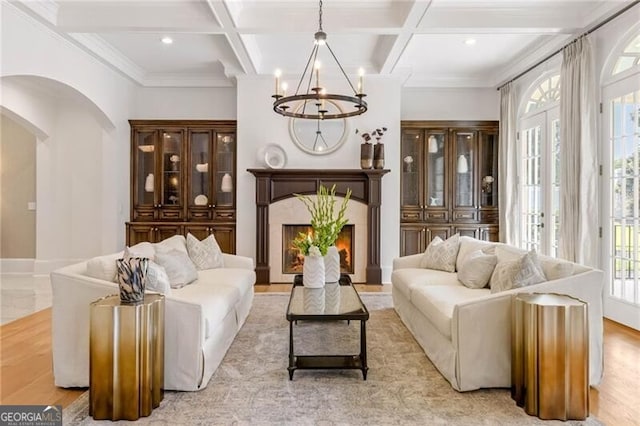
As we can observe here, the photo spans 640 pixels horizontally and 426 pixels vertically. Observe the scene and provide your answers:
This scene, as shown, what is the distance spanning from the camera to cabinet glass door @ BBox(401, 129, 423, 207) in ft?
22.3

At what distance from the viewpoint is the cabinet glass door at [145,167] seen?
267 inches

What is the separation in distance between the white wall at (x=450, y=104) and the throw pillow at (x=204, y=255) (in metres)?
4.19

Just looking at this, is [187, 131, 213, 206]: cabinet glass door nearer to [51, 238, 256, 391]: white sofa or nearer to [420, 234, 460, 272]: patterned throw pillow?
[420, 234, 460, 272]: patterned throw pillow

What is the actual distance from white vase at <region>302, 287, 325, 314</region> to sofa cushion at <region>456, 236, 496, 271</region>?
150 cm

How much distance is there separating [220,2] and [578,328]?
3.94 m

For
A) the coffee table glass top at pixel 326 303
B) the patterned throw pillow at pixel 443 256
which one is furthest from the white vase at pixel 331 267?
the patterned throw pillow at pixel 443 256

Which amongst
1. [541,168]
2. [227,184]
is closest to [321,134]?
[227,184]

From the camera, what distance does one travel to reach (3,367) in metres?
3.11

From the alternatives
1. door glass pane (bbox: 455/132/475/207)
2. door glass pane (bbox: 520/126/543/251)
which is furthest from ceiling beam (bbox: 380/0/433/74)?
door glass pane (bbox: 520/126/543/251)

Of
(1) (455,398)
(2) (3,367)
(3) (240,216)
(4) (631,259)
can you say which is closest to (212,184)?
(3) (240,216)

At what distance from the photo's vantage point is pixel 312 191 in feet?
20.7

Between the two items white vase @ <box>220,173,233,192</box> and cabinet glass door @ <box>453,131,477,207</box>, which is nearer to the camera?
white vase @ <box>220,173,233,192</box>

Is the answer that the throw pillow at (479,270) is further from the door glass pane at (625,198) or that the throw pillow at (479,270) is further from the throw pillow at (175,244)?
the throw pillow at (175,244)

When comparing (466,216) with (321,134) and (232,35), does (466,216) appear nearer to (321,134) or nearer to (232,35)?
(321,134)
